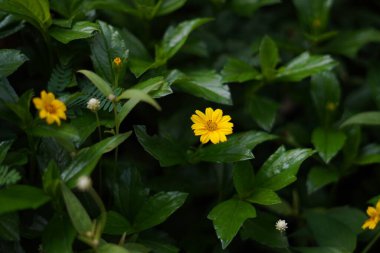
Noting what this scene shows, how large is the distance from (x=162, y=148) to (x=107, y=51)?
32cm

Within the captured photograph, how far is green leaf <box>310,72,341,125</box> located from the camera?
5.82 feet

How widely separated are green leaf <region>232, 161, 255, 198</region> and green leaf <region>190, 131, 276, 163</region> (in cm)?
3

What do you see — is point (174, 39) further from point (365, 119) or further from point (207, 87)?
point (365, 119)

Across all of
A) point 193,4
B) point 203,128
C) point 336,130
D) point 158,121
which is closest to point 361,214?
point 336,130

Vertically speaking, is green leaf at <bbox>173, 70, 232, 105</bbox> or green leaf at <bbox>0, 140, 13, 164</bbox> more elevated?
green leaf at <bbox>0, 140, 13, 164</bbox>

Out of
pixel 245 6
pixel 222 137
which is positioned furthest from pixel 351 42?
pixel 222 137

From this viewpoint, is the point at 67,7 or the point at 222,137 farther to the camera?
the point at 67,7

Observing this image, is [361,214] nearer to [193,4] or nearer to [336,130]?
[336,130]

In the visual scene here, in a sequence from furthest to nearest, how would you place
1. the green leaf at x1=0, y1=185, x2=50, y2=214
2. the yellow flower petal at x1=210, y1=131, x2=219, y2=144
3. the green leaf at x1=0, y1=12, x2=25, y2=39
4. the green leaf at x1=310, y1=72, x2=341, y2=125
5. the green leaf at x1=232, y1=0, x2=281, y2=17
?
the green leaf at x1=232, y1=0, x2=281, y2=17, the green leaf at x1=310, y1=72, x2=341, y2=125, the green leaf at x1=0, y1=12, x2=25, y2=39, the yellow flower petal at x1=210, y1=131, x2=219, y2=144, the green leaf at x1=0, y1=185, x2=50, y2=214

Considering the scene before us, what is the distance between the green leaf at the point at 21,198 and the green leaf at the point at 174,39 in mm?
587

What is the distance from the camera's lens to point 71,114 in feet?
4.52

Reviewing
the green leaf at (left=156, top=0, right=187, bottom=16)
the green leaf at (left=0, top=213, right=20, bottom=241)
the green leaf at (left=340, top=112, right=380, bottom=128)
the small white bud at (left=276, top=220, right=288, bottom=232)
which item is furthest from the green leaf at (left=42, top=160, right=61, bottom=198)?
the green leaf at (left=340, top=112, right=380, bottom=128)

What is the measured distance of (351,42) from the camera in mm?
1976

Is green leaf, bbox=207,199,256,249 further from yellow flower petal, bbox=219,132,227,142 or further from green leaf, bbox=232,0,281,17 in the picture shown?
green leaf, bbox=232,0,281,17
